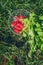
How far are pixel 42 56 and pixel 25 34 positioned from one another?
0.29 m

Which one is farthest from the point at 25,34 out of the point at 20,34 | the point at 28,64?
the point at 28,64

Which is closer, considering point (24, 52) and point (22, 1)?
point (24, 52)

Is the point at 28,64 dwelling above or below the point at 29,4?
below

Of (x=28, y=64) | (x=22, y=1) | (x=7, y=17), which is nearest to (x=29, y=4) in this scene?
(x=22, y=1)

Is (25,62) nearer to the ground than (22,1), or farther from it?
nearer to the ground

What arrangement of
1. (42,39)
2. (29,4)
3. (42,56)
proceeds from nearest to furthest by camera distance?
1. (42,39)
2. (42,56)
3. (29,4)

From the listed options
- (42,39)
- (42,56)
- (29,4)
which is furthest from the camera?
(29,4)

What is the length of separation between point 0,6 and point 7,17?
0.44 ft

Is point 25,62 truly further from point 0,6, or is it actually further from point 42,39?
point 0,6

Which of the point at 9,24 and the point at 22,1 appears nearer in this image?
the point at 9,24

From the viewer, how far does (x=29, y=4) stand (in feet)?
9.05

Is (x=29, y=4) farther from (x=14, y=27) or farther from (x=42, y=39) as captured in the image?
(x=42, y=39)

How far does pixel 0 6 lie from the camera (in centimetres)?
270

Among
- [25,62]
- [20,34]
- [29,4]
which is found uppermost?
[29,4]
